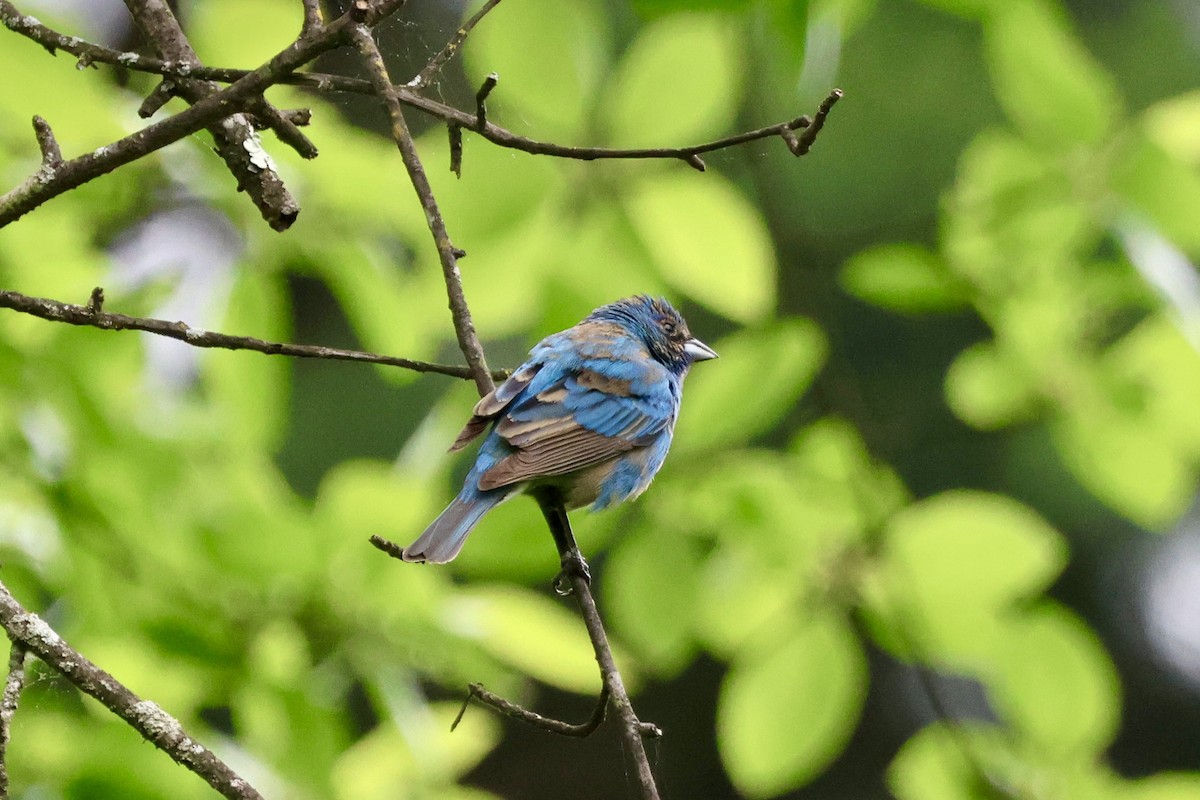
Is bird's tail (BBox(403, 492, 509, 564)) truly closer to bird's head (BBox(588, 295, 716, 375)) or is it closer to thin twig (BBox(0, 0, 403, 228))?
thin twig (BBox(0, 0, 403, 228))

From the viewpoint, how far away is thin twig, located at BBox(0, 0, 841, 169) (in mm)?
2080

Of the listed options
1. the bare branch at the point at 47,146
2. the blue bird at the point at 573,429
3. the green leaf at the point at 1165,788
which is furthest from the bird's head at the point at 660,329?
the bare branch at the point at 47,146

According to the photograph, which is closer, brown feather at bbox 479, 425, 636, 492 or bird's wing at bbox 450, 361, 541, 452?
bird's wing at bbox 450, 361, 541, 452

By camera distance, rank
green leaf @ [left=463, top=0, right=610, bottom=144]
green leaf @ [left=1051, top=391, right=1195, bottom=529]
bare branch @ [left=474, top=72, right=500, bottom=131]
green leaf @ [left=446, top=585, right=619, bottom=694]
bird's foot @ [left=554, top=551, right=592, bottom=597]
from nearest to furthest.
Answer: bare branch @ [left=474, top=72, right=500, bottom=131], bird's foot @ [left=554, top=551, right=592, bottom=597], green leaf @ [left=463, top=0, right=610, bottom=144], green leaf @ [left=446, top=585, right=619, bottom=694], green leaf @ [left=1051, top=391, right=1195, bottom=529]

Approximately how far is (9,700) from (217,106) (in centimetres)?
94

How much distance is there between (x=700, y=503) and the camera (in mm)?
3311

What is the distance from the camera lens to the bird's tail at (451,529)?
276 cm

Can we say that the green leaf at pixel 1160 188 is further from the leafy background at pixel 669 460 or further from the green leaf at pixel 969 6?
the green leaf at pixel 969 6

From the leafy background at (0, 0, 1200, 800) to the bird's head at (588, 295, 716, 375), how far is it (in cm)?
108

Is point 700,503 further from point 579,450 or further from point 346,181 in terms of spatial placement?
point 346,181

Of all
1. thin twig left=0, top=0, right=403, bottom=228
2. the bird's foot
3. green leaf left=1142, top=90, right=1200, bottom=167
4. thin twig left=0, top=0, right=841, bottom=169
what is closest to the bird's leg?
the bird's foot

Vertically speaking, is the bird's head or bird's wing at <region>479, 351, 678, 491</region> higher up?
the bird's head

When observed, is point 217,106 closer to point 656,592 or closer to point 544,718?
point 544,718

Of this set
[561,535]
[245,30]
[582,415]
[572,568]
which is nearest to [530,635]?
[561,535]
